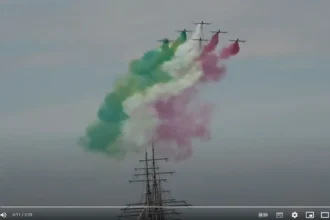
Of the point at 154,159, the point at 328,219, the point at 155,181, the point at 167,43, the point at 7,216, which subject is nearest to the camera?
the point at 328,219

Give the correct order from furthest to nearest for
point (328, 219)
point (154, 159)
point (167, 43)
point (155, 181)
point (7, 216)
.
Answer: point (155, 181) < point (154, 159) < point (167, 43) < point (7, 216) < point (328, 219)

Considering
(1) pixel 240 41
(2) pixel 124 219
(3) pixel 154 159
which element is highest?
(1) pixel 240 41

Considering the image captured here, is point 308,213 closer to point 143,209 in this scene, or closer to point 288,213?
point 288,213

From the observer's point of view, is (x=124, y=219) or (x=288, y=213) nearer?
(x=288, y=213)

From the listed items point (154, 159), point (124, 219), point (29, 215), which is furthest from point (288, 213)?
point (124, 219)

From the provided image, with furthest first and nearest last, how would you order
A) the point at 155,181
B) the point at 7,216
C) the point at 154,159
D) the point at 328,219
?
the point at 155,181 < the point at 154,159 < the point at 7,216 < the point at 328,219

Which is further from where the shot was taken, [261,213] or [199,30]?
[199,30]

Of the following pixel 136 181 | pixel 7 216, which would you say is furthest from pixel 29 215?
pixel 136 181

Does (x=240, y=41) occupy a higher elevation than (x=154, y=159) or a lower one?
→ higher

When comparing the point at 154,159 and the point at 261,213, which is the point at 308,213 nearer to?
the point at 261,213
